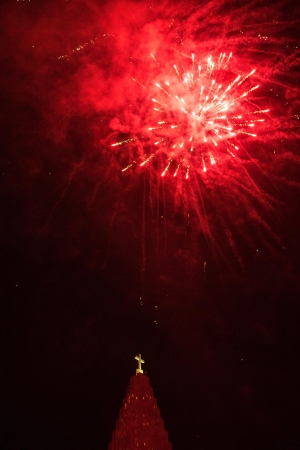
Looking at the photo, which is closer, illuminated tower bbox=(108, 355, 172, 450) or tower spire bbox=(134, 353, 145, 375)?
illuminated tower bbox=(108, 355, 172, 450)

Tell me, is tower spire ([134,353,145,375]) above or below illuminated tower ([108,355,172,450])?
above

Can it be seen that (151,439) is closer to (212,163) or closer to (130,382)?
(130,382)

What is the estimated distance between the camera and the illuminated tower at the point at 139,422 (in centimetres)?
2248

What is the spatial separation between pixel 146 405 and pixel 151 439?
194 centimetres

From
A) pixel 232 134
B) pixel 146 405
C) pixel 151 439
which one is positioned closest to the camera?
pixel 232 134

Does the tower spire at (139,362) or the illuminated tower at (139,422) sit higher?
the tower spire at (139,362)

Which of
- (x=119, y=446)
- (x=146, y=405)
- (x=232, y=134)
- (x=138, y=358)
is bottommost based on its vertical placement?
(x=119, y=446)

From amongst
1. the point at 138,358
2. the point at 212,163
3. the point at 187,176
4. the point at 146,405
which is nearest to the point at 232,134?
the point at 212,163

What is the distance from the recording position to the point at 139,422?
76.2ft

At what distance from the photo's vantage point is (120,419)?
23.7m

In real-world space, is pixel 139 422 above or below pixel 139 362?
below

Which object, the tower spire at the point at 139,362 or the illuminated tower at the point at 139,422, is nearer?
the illuminated tower at the point at 139,422

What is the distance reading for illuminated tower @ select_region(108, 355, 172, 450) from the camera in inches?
885

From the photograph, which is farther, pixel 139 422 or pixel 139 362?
pixel 139 362
